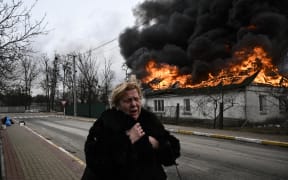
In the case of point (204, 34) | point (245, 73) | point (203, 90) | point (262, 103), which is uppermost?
point (204, 34)

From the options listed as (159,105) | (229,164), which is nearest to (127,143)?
(229,164)

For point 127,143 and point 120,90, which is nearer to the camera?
point 127,143

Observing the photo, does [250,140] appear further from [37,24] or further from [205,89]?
[205,89]

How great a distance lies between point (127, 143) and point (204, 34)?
29.1 m

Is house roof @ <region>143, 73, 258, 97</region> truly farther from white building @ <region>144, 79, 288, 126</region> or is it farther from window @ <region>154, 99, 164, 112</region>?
window @ <region>154, 99, 164, 112</region>

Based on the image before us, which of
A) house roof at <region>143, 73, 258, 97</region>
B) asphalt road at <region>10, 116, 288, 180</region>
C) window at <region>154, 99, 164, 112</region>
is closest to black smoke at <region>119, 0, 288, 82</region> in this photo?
house roof at <region>143, 73, 258, 97</region>

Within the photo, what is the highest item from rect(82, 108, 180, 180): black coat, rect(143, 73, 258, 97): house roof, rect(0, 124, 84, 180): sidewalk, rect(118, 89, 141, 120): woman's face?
rect(143, 73, 258, 97): house roof

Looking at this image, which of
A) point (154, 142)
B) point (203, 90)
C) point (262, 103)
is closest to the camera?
point (154, 142)

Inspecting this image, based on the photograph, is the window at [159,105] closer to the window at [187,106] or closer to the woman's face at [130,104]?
the window at [187,106]

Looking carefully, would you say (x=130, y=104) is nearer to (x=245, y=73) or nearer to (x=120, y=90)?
(x=120, y=90)

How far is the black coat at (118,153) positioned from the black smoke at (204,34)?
22269 millimetres

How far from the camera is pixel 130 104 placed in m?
2.29

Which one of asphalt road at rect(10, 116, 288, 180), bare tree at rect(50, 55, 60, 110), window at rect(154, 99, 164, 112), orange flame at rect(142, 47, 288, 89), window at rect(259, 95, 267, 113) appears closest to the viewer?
asphalt road at rect(10, 116, 288, 180)

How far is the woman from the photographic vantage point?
2.11 meters
